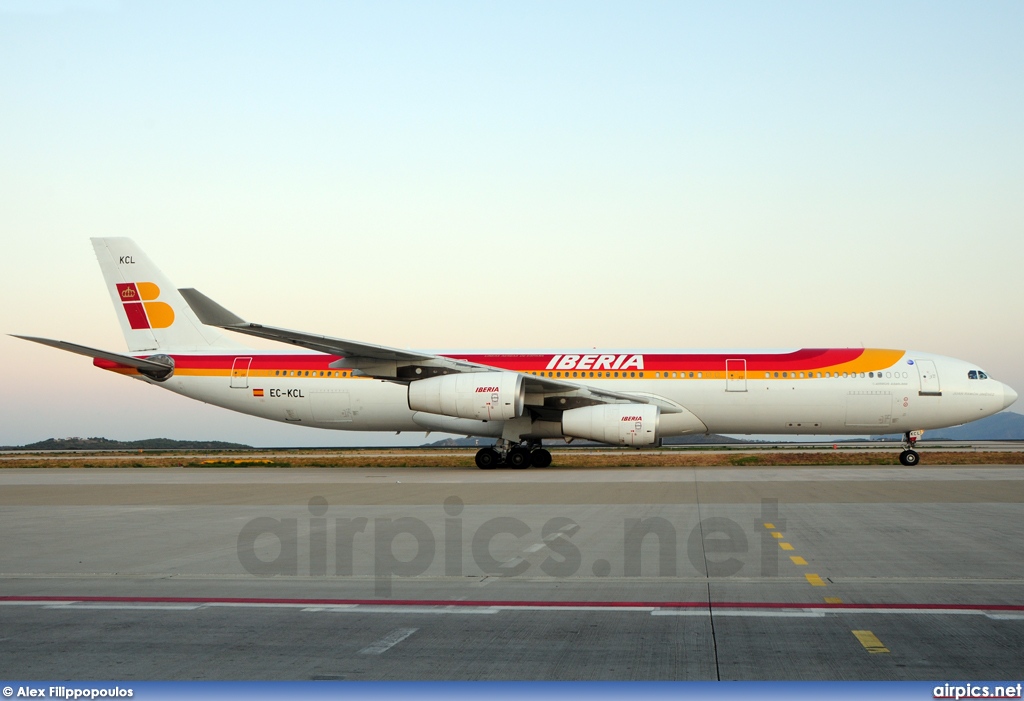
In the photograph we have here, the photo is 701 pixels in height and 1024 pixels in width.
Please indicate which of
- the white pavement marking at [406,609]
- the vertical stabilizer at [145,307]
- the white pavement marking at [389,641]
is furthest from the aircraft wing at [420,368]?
the white pavement marking at [389,641]

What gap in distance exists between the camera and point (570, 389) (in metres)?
25.7

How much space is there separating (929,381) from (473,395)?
45.1 feet

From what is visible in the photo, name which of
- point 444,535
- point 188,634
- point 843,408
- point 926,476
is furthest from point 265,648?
point 843,408

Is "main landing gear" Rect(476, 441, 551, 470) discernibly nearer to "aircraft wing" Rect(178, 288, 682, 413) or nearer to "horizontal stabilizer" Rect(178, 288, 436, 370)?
"aircraft wing" Rect(178, 288, 682, 413)

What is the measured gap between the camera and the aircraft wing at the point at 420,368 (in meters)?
25.0

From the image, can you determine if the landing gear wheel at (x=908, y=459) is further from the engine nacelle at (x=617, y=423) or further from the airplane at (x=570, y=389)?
the engine nacelle at (x=617, y=423)

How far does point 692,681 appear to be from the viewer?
4961mm

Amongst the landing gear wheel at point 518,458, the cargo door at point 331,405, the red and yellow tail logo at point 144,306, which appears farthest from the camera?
the red and yellow tail logo at point 144,306

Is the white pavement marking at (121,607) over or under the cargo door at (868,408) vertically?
under

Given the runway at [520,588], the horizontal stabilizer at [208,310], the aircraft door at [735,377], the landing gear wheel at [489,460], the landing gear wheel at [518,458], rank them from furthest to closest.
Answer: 1. the landing gear wheel at [489,460]
2. the landing gear wheel at [518,458]
3. the aircraft door at [735,377]
4. the horizontal stabilizer at [208,310]
5. the runway at [520,588]

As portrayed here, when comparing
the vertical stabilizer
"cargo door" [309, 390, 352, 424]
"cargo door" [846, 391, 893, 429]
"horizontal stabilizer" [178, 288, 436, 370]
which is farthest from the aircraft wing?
the vertical stabilizer

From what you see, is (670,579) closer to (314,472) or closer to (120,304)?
(314,472)

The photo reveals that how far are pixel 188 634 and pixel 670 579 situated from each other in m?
4.40

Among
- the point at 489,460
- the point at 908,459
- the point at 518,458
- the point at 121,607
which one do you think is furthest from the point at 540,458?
the point at 121,607
